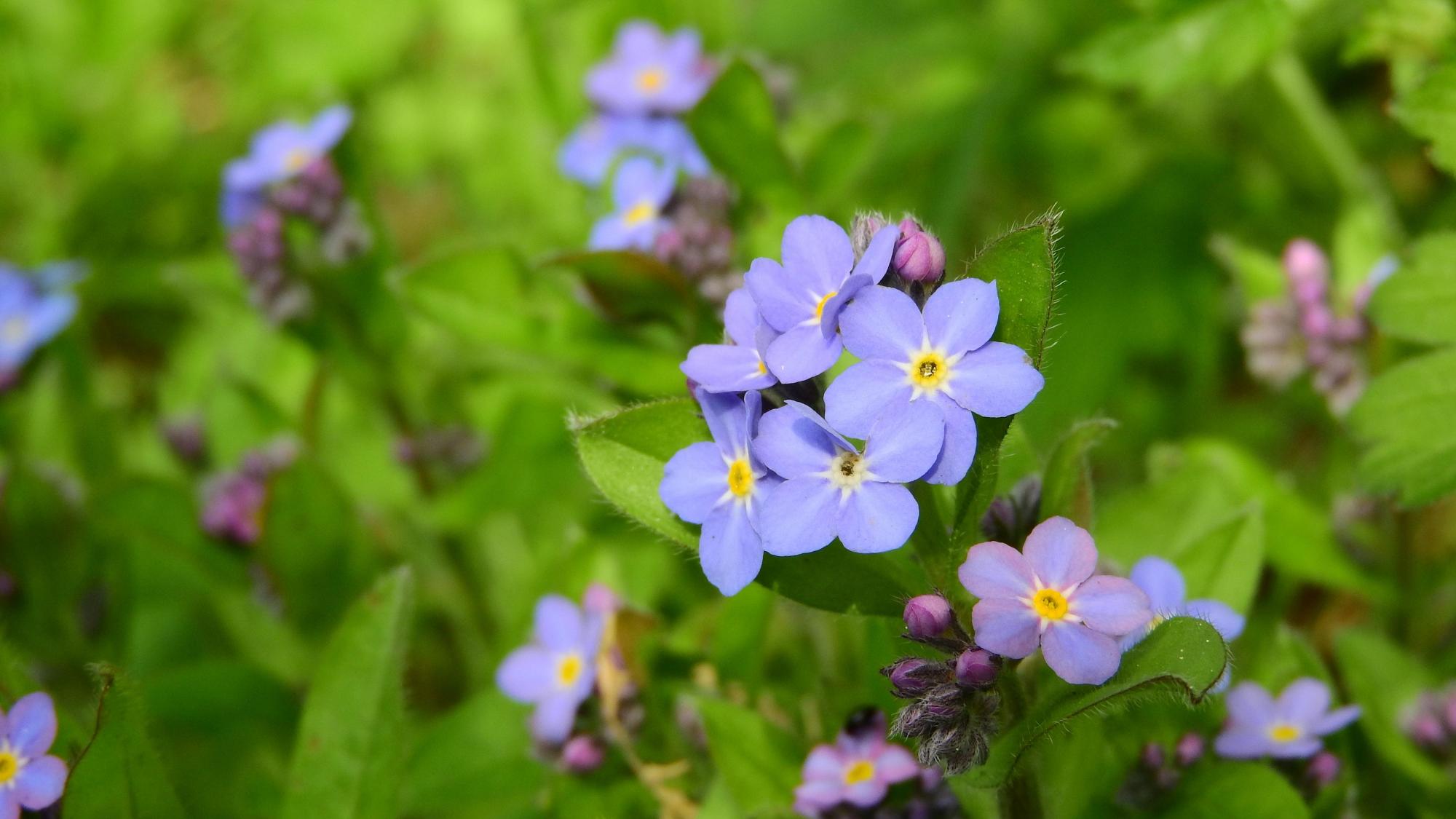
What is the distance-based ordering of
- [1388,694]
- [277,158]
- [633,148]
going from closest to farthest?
[1388,694], [633,148], [277,158]

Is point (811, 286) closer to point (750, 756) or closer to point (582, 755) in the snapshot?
point (750, 756)

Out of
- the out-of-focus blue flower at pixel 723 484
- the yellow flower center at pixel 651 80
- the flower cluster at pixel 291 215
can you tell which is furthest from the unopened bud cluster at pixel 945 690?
the flower cluster at pixel 291 215

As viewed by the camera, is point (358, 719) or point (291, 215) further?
point (291, 215)

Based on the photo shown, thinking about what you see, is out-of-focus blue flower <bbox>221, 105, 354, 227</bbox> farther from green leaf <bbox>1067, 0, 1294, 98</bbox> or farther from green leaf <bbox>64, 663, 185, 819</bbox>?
green leaf <bbox>1067, 0, 1294, 98</bbox>

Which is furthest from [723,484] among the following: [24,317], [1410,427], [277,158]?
[24,317]

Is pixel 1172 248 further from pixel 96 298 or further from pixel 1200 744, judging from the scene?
pixel 96 298

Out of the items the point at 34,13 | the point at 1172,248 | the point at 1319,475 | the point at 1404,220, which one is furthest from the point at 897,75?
the point at 34,13

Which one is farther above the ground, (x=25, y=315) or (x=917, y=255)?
(x=917, y=255)

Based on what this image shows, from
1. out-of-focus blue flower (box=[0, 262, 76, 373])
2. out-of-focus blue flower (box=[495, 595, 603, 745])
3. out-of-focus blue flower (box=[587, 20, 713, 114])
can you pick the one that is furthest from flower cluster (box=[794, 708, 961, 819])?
out-of-focus blue flower (box=[0, 262, 76, 373])
